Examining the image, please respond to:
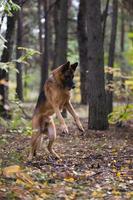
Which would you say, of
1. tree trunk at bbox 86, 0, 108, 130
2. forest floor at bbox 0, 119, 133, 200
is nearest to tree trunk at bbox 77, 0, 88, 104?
tree trunk at bbox 86, 0, 108, 130

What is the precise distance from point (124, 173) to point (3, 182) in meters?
2.57

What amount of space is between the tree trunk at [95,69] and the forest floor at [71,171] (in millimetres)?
1935

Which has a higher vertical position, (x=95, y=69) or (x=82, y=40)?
(x=82, y=40)

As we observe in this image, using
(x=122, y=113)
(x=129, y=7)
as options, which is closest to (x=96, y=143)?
(x=122, y=113)

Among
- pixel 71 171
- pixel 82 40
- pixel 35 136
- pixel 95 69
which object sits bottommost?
pixel 71 171

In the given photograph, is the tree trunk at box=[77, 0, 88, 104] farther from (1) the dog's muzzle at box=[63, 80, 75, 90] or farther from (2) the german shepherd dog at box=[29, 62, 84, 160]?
(1) the dog's muzzle at box=[63, 80, 75, 90]

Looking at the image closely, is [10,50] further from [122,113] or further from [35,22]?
Result: [35,22]

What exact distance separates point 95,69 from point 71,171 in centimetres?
671

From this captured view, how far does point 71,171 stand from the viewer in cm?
910

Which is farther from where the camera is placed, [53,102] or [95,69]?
[95,69]

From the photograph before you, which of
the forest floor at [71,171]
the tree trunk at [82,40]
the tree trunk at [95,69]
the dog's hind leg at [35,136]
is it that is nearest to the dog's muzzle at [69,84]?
the dog's hind leg at [35,136]

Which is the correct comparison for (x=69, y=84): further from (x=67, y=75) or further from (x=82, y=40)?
(x=82, y=40)

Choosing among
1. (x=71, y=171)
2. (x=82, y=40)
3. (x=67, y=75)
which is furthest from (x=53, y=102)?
(x=82, y=40)

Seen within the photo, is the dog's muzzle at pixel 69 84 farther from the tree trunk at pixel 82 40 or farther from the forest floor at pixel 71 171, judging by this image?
the tree trunk at pixel 82 40
